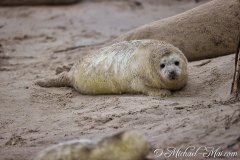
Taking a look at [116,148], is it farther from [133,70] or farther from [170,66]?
[133,70]

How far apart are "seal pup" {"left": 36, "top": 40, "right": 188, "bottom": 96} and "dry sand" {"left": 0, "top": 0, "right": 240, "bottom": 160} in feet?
0.54

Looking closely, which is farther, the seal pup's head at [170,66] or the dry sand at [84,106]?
the seal pup's head at [170,66]

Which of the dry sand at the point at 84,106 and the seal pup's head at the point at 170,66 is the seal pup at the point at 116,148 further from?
the seal pup's head at the point at 170,66

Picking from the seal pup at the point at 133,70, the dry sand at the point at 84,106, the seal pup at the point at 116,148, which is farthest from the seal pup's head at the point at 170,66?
the seal pup at the point at 116,148

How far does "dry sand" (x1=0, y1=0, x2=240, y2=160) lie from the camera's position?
146 inches

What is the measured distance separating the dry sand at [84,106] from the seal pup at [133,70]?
0.16 meters

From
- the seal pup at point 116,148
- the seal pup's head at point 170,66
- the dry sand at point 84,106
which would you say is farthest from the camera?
the seal pup's head at point 170,66

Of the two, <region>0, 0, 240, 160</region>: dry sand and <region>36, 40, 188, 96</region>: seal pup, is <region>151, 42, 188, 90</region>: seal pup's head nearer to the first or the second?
<region>36, 40, 188, 96</region>: seal pup

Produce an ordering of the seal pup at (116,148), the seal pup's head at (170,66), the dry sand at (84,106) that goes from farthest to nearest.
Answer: the seal pup's head at (170,66) → the dry sand at (84,106) → the seal pup at (116,148)

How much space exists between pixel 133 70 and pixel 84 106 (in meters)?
0.71

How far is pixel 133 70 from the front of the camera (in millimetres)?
5629

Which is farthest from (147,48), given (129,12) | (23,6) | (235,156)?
(23,6)

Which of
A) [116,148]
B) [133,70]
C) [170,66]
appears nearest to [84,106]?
[133,70]

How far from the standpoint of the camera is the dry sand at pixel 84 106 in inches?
146
